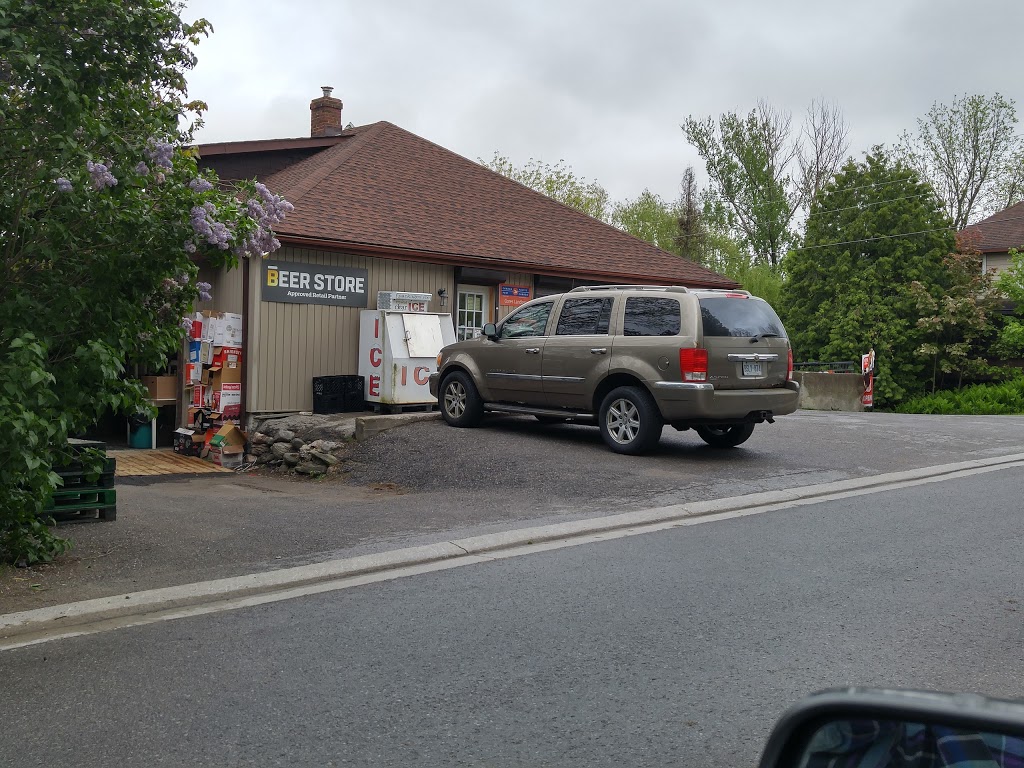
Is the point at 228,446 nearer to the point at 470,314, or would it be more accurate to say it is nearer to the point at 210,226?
the point at 470,314

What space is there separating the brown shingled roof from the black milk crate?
7.24 feet

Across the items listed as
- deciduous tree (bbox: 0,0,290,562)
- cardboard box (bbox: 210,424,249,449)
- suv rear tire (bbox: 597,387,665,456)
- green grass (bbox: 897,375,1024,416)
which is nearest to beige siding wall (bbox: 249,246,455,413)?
cardboard box (bbox: 210,424,249,449)

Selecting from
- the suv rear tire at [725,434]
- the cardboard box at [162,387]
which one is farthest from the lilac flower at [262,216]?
the cardboard box at [162,387]

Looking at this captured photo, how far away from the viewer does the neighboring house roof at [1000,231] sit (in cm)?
4045

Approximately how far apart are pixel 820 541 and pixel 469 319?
36.9ft

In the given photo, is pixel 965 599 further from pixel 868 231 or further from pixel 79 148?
pixel 868 231

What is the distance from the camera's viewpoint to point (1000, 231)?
42062 millimetres

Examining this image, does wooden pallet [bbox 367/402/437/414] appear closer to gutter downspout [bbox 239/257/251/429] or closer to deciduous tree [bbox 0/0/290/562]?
gutter downspout [bbox 239/257/251/429]

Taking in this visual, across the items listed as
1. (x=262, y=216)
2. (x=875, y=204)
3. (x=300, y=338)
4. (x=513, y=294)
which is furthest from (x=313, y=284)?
(x=875, y=204)

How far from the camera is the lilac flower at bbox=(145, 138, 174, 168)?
6.50 m

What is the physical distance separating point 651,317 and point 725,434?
217 centimetres

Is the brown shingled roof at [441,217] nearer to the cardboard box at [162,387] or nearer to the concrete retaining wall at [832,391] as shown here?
the cardboard box at [162,387]

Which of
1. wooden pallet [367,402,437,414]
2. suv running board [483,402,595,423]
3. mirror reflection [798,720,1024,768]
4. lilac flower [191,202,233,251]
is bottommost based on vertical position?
wooden pallet [367,402,437,414]

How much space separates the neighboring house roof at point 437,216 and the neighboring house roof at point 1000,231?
23845 millimetres
